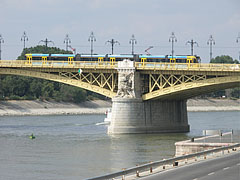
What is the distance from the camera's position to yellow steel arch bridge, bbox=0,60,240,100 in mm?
78250

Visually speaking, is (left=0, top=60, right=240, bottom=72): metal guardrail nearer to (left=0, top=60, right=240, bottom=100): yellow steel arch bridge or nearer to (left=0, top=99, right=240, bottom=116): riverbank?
(left=0, top=60, right=240, bottom=100): yellow steel arch bridge

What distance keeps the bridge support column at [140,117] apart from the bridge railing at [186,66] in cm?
440

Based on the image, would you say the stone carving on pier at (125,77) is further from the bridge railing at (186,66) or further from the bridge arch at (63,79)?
the bridge arch at (63,79)

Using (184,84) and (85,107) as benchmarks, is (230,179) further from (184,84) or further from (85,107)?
(85,107)

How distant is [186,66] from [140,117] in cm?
894

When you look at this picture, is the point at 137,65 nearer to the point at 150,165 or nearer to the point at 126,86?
the point at 126,86

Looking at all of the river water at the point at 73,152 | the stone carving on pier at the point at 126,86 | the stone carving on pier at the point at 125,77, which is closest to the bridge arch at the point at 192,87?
the stone carving on pier at the point at 126,86

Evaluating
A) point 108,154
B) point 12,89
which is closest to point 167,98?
point 108,154

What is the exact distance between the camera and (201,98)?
200 m

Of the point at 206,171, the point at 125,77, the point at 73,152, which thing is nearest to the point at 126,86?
the point at 125,77

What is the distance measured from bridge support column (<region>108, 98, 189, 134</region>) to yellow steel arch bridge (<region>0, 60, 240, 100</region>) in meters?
1.61

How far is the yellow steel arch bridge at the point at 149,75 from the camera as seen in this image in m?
78.2

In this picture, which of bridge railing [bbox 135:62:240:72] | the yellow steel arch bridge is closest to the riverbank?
the yellow steel arch bridge

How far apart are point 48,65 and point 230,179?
57488 millimetres
